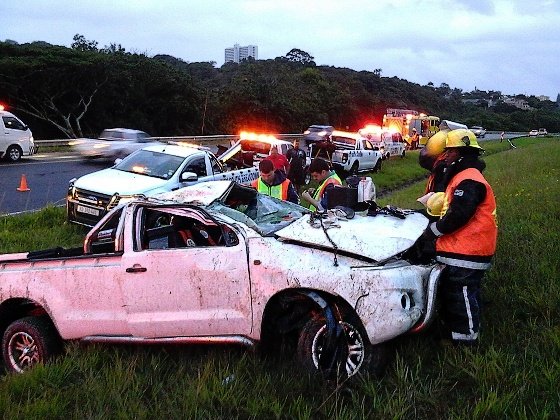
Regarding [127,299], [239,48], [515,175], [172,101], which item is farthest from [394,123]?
[239,48]

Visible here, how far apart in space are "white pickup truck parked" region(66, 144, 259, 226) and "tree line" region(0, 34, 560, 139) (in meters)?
22.8

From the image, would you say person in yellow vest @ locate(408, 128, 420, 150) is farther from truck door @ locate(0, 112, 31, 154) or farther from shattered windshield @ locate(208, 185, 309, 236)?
shattered windshield @ locate(208, 185, 309, 236)

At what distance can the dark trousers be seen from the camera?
4.62m

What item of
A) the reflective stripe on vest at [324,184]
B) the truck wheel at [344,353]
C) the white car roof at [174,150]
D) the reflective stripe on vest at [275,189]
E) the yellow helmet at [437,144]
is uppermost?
the yellow helmet at [437,144]

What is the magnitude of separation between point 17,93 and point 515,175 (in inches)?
1023

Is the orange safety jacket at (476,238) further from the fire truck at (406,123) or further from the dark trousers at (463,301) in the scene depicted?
the fire truck at (406,123)

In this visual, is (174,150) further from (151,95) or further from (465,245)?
(151,95)

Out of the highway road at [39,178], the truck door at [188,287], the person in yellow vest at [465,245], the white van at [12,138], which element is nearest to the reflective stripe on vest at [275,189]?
the truck door at [188,287]

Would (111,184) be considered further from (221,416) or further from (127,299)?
(221,416)

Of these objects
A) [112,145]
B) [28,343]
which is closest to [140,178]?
[28,343]

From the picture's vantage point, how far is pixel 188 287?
15.2 ft

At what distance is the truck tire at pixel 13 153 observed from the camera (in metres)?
20.0

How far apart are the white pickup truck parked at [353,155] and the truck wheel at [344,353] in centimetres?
1703

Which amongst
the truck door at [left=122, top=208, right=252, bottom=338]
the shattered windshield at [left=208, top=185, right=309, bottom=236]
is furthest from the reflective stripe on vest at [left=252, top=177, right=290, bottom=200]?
the truck door at [left=122, top=208, right=252, bottom=338]
